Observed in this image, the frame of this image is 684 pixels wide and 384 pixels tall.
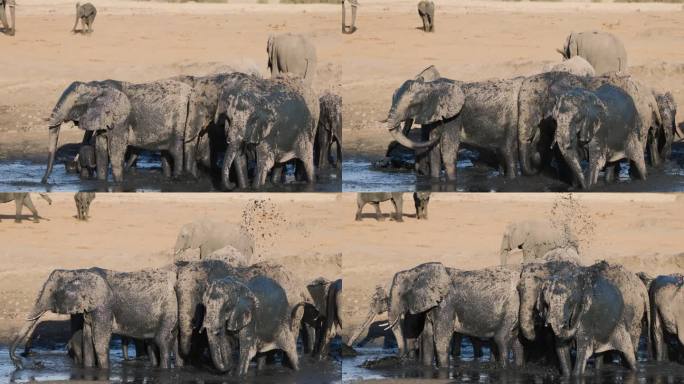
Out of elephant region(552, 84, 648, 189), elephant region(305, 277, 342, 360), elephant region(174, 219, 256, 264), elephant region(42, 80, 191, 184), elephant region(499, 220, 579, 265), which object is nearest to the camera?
elephant region(552, 84, 648, 189)

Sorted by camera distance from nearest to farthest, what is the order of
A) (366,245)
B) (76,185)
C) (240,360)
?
(240,360), (76,185), (366,245)

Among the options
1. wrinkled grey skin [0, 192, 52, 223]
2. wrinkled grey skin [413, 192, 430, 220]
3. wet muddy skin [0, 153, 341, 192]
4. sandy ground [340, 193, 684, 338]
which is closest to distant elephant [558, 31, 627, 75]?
sandy ground [340, 193, 684, 338]

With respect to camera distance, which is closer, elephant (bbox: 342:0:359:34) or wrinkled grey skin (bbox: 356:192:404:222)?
wrinkled grey skin (bbox: 356:192:404:222)

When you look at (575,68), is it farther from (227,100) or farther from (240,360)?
(240,360)

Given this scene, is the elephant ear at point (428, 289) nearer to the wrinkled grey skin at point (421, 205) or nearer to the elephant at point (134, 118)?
the elephant at point (134, 118)

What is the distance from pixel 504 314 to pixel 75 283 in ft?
10.4

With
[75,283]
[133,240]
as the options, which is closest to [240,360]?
[75,283]

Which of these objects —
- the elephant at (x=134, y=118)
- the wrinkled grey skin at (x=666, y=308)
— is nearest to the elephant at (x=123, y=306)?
the elephant at (x=134, y=118)

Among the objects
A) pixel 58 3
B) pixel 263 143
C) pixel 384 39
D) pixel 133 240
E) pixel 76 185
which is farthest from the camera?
pixel 58 3

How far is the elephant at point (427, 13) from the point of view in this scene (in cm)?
2689

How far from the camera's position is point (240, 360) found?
16.2 meters

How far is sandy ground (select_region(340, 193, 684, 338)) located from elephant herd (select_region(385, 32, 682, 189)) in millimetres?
2654

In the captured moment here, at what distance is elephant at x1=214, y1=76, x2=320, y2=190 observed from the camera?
1723 cm

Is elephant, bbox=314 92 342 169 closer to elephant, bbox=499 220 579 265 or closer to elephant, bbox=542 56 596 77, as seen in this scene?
elephant, bbox=499 220 579 265
